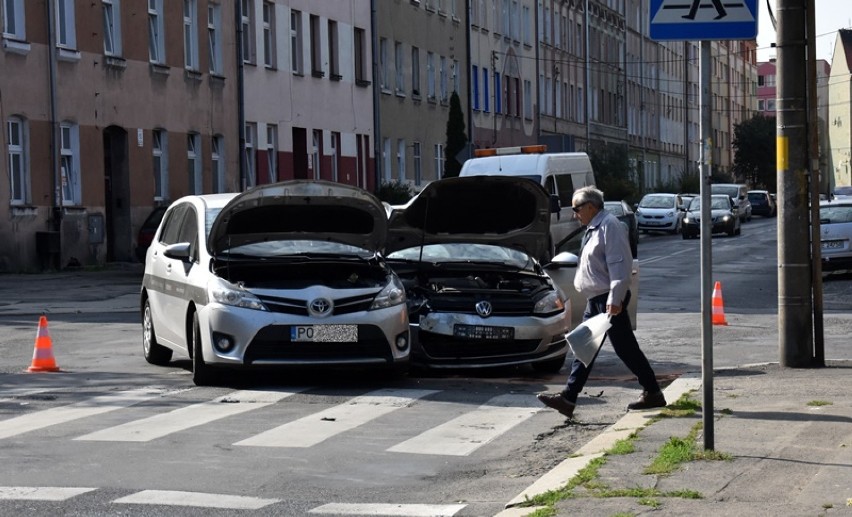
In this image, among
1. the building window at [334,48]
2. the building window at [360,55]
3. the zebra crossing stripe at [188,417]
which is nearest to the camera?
the zebra crossing stripe at [188,417]

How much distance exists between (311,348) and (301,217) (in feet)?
6.17

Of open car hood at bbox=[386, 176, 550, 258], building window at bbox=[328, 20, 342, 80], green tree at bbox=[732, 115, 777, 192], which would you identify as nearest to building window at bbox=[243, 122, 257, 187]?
building window at bbox=[328, 20, 342, 80]

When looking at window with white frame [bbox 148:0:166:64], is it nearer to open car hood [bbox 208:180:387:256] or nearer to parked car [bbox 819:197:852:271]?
parked car [bbox 819:197:852:271]

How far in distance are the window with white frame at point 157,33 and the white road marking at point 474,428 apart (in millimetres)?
29554

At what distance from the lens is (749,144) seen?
12794cm

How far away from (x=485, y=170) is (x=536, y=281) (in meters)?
20.4

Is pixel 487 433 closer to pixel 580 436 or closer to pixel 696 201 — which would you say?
pixel 580 436

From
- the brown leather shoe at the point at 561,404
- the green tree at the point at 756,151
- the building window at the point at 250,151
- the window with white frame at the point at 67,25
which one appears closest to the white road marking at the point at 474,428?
the brown leather shoe at the point at 561,404

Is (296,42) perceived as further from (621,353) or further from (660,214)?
(621,353)

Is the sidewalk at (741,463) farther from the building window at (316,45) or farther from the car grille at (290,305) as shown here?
the building window at (316,45)

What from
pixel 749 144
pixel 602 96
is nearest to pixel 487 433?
pixel 602 96

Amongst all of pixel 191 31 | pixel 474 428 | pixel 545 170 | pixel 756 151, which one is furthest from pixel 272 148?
pixel 756 151

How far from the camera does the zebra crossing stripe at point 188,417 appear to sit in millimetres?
11422

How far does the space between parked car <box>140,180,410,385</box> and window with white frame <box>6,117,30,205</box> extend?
65.1 feet
